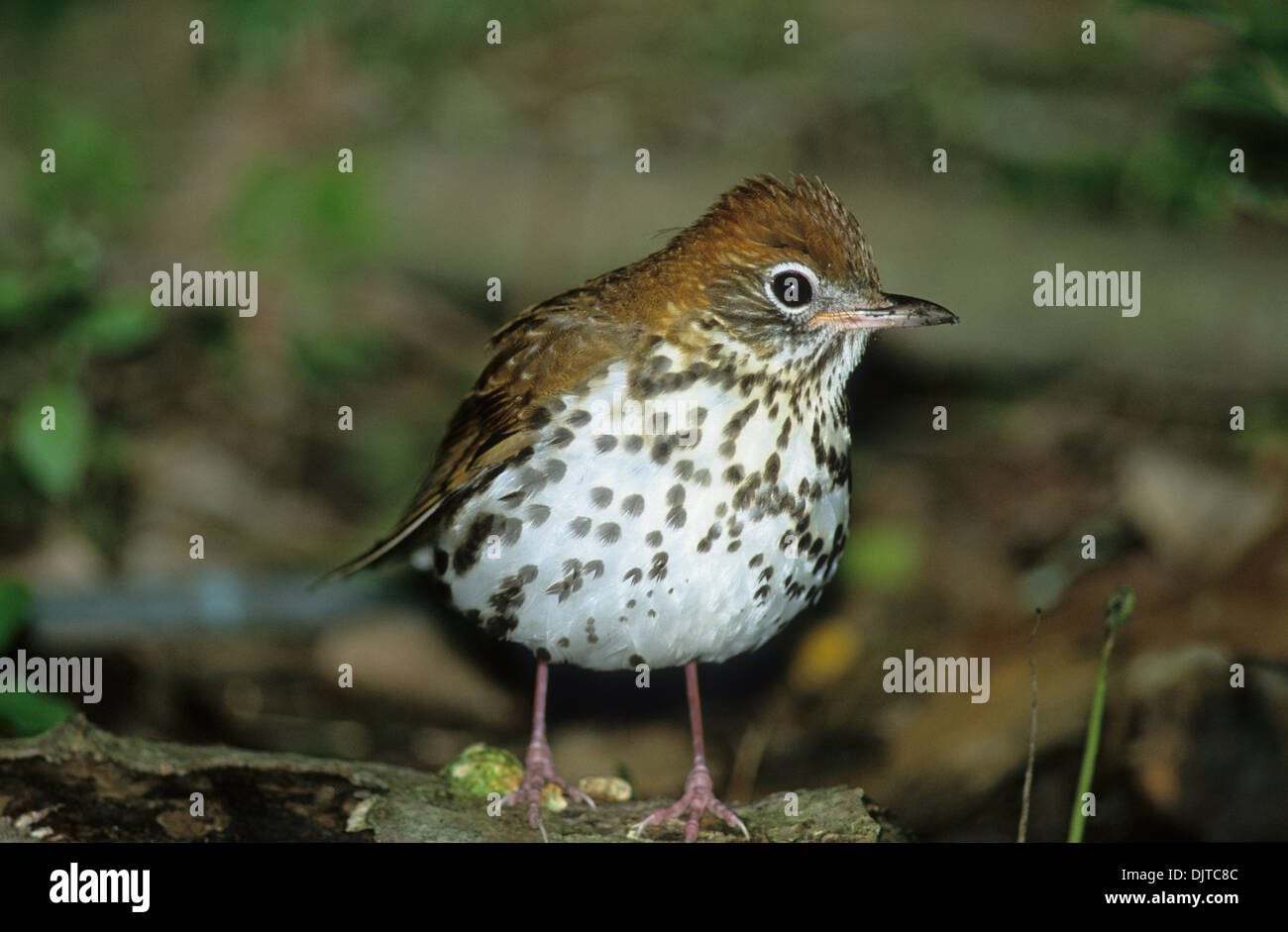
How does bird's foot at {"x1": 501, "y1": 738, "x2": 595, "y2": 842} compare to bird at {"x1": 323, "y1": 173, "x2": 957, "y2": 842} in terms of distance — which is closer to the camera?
bird at {"x1": 323, "y1": 173, "x2": 957, "y2": 842}

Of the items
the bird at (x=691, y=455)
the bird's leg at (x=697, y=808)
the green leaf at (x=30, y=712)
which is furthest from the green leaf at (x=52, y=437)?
the bird's leg at (x=697, y=808)

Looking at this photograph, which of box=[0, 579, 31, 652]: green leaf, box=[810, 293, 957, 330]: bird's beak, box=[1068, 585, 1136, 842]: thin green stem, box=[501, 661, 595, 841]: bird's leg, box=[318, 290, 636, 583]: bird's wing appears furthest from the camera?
box=[0, 579, 31, 652]: green leaf

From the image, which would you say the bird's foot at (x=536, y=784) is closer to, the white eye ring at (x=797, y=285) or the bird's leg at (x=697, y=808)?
the bird's leg at (x=697, y=808)

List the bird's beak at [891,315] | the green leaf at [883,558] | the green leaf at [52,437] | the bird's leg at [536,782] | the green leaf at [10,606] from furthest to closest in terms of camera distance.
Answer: the green leaf at [883,558] → the green leaf at [52,437] → the green leaf at [10,606] → the bird's leg at [536,782] → the bird's beak at [891,315]

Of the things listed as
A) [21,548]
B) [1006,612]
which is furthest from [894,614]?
[21,548]

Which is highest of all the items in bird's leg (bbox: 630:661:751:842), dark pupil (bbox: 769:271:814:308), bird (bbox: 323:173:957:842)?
dark pupil (bbox: 769:271:814:308)

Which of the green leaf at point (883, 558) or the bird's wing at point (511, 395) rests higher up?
the bird's wing at point (511, 395)

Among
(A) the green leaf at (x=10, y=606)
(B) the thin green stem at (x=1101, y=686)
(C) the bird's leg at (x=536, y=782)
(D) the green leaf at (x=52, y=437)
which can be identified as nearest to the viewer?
(B) the thin green stem at (x=1101, y=686)

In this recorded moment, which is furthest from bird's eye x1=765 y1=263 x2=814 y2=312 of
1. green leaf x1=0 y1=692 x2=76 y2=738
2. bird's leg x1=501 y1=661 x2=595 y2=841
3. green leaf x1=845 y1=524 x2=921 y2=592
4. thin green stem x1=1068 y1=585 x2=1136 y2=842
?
green leaf x1=845 y1=524 x2=921 y2=592

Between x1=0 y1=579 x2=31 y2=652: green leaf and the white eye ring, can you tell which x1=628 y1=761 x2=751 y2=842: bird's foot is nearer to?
the white eye ring

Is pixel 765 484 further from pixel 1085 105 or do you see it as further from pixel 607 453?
pixel 1085 105
